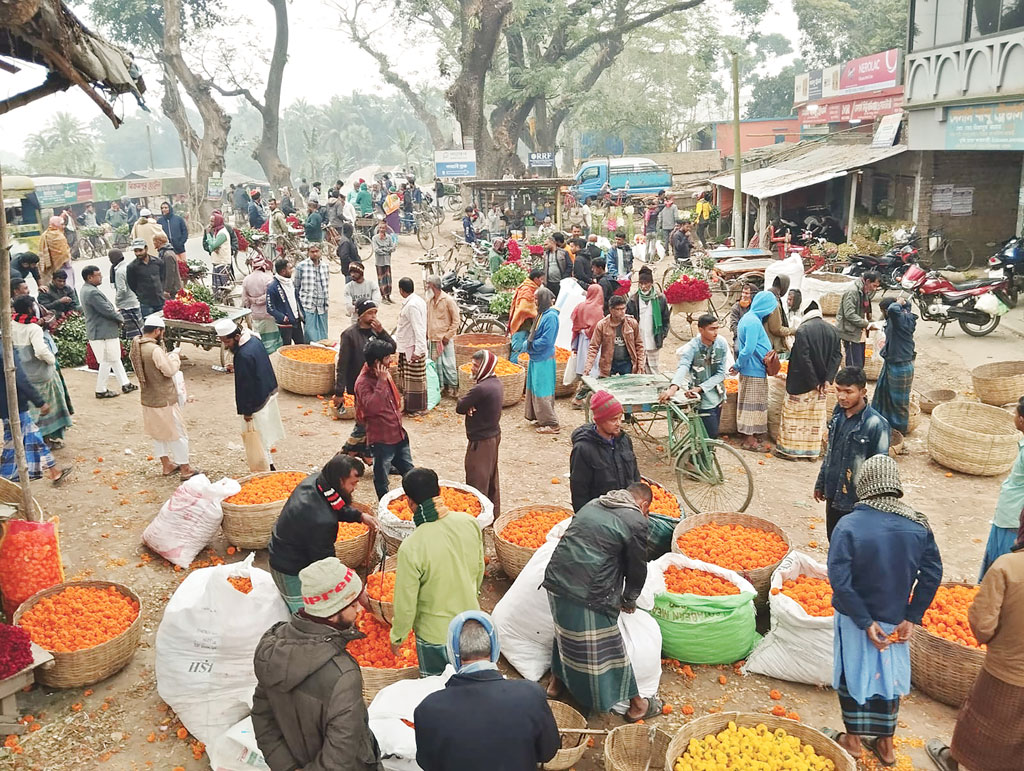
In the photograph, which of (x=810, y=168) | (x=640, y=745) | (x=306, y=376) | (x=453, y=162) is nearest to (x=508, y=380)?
(x=306, y=376)

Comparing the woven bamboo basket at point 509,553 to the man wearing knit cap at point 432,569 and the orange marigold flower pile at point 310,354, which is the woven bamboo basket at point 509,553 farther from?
the orange marigold flower pile at point 310,354

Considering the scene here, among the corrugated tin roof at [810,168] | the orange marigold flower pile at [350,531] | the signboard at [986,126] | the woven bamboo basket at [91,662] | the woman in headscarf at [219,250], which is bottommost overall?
the woven bamboo basket at [91,662]

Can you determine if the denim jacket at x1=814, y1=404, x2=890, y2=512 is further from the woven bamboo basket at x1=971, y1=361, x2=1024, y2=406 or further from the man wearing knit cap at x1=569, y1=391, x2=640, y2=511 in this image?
the woven bamboo basket at x1=971, y1=361, x2=1024, y2=406

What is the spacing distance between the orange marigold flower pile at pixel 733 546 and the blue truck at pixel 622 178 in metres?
26.0

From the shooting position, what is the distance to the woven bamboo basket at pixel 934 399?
1006 cm

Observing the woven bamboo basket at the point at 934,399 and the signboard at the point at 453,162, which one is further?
the signboard at the point at 453,162

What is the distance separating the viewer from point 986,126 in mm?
15648

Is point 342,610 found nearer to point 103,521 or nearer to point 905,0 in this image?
point 103,521

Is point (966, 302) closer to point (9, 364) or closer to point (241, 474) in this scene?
point (241, 474)

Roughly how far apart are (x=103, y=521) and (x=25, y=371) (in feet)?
6.43

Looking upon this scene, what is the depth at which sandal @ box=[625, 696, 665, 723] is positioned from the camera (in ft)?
15.8

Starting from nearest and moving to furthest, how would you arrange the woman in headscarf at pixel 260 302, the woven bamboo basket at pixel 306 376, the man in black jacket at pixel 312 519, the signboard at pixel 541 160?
the man in black jacket at pixel 312 519
the woven bamboo basket at pixel 306 376
the woman in headscarf at pixel 260 302
the signboard at pixel 541 160

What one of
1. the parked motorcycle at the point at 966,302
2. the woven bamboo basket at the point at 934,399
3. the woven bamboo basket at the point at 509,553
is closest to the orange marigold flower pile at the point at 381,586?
the woven bamboo basket at the point at 509,553

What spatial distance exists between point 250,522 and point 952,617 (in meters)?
5.10
